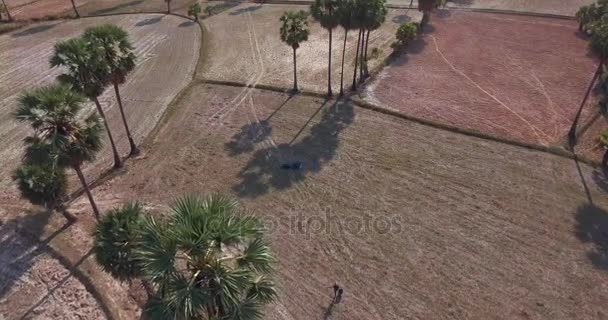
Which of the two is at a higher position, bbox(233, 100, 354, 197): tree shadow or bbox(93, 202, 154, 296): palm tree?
bbox(93, 202, 154, 296): palm tree

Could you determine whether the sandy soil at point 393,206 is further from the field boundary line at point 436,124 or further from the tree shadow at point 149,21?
the tree shadow at point 149,21

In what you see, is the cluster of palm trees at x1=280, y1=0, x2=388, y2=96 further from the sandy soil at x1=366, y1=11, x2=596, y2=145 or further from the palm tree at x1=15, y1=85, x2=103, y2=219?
the palm tree at x1=15, y1=85, x2=103, y2=219

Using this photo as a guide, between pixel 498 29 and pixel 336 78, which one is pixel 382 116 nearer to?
pixel 336 78

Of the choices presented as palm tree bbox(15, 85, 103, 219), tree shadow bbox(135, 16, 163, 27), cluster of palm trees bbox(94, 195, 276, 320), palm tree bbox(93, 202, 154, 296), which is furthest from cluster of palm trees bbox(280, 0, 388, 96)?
tree shadow bbox(135, 16, 163, 27)

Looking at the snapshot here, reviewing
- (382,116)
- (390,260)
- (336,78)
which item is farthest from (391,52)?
(390,260)

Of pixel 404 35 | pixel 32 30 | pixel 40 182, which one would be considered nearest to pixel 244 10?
pixel 404 35

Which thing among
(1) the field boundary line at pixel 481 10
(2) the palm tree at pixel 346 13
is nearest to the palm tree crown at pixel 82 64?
(2) the palm tree at pixel 346 13

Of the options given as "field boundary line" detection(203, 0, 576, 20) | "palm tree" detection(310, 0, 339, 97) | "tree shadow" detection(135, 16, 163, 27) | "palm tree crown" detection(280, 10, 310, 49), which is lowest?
"tree shadow" detection(135, 16, 163, 27)
